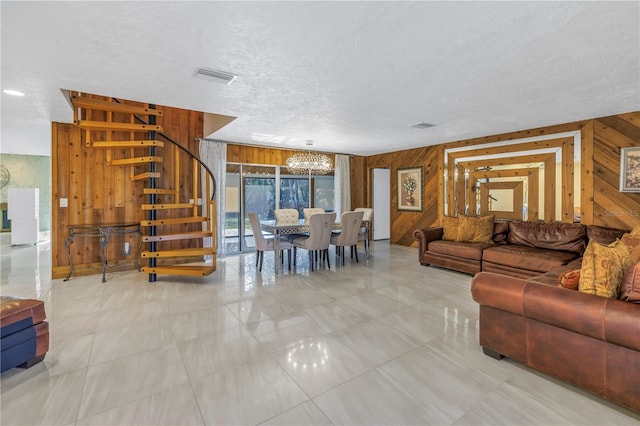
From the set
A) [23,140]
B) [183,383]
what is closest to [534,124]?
[183,383]

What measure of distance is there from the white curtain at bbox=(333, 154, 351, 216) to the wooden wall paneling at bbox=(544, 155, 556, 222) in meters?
4.39

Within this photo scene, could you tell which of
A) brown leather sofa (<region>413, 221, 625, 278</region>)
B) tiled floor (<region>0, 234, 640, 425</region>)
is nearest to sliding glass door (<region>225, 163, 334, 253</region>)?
tiled floor (<region>0, 234, 640, 425</region>)

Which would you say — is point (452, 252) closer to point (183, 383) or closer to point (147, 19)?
point (183, 383)

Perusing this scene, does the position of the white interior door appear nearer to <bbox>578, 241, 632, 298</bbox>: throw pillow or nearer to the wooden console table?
the wooden console table

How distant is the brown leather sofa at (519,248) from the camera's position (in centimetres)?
385

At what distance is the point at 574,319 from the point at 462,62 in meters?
2.15

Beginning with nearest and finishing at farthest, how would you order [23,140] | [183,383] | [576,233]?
[183,383], [576,233], [23,140]

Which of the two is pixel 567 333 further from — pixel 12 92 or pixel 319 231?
pixel 12 92

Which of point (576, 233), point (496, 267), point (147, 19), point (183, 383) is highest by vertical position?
point (147, 19)

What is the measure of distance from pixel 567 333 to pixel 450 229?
3.53m

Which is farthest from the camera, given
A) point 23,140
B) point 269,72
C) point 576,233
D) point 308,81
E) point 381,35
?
point 23,140

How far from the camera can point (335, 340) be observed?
8.29 feet

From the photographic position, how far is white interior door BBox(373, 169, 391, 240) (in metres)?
8.20

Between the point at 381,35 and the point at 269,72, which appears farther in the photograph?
the point at 269,72
